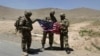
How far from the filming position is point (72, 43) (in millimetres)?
17719

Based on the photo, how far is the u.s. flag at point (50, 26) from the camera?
14102mm

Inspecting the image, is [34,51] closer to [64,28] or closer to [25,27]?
[25,27]

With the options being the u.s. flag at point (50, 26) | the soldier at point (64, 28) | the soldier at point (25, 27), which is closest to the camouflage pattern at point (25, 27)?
the soldier at point (25, 27)

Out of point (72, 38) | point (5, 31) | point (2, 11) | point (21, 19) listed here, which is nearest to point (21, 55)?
point (21, 19)

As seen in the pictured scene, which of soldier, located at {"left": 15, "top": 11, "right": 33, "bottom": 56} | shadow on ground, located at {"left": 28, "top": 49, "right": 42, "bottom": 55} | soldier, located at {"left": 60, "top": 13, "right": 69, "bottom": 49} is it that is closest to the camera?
soldier, located at {"left": 15, "top": 11, "right": 33, "bottom": 56}

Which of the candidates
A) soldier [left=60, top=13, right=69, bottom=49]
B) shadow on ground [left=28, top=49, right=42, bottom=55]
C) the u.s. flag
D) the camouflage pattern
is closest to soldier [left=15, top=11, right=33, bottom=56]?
the camouflage pattern

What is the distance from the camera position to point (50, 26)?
1423cm

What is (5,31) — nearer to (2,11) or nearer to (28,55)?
(28,55)

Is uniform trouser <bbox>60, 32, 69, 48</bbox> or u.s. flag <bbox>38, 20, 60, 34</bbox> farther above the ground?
u.s. flag <bbox>38, 20, 60, 34</bbox>

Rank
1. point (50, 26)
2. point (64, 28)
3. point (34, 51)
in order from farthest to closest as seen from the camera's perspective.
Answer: point (50, 26)
point (64, 28)
point (34, 51)

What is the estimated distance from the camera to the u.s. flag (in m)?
14.1

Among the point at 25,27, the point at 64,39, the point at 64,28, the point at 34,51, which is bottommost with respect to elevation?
the point at 34,51

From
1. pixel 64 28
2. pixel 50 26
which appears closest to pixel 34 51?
pixel 50 26

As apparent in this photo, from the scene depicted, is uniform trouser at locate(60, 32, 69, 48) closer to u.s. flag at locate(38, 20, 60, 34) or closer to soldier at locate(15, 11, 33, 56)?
u.s. flag at locate(38, 20, 60, 34)
